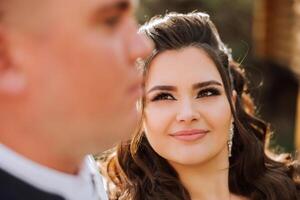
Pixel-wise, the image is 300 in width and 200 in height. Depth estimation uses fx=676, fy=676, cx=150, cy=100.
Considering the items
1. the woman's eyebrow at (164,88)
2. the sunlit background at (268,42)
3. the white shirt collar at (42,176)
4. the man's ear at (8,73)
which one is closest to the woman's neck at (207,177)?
the woman's eyebrow at (164,88)

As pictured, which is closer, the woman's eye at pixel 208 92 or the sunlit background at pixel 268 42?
the woman's eye at pixel 208 92

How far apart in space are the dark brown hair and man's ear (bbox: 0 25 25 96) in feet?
3.17

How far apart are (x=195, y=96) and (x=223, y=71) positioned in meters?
0.19

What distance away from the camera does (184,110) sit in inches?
73.0

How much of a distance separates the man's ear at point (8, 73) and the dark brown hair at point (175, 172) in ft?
3.17

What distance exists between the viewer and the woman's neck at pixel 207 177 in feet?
6.53

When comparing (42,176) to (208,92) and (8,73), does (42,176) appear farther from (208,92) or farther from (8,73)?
(208,92)

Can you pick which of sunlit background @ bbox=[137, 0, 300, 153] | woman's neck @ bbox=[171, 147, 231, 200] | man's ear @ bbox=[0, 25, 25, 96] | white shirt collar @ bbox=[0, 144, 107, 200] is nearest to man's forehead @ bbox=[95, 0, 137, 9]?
man's ear @ bbox=[0, 25, 25, 96]

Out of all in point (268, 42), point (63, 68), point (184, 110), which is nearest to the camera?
point (63, 68)

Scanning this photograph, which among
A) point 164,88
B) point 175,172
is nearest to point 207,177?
point 175,172

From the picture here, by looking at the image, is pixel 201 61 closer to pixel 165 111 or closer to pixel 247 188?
pixel 165 111

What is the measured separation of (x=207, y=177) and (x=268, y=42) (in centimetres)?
628

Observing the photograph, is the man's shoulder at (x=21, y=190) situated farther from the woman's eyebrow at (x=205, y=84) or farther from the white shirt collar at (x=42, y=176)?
the woman's eyebrow at (x=205, y=84)

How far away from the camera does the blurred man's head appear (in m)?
0.96
